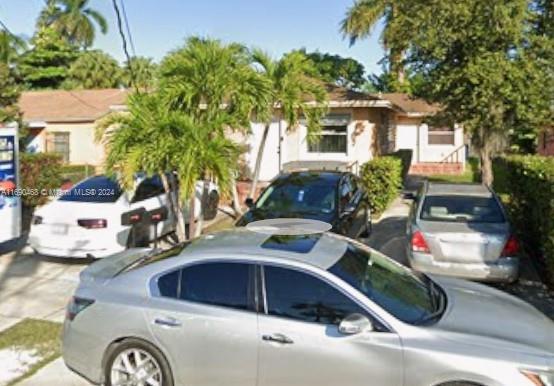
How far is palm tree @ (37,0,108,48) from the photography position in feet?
152

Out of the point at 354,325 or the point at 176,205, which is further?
the point at 176,205

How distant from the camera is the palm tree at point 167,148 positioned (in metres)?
7.06

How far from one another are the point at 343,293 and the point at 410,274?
109 centimetres

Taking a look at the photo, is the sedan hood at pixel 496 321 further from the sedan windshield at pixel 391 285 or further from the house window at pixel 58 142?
the house window at pixel 58 142

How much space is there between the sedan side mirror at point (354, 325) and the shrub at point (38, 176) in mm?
10682

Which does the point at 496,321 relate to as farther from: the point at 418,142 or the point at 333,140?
the point at 418,142

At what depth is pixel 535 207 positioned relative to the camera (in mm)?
7188

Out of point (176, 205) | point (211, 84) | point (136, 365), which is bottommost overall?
point (136, 365)

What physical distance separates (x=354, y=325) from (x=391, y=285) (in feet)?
2.57

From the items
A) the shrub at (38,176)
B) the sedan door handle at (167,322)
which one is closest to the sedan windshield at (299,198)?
the sedan door handle at (167,322)

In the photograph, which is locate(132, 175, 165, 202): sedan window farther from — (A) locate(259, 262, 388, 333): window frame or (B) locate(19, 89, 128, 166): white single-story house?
(B) locate(19, 89, 128, 166): white single-story house

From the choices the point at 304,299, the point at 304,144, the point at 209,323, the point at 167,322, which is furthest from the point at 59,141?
the point at 304,299

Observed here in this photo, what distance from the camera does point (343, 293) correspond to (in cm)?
357

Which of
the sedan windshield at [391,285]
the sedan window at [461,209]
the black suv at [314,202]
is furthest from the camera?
the black suv at [314,202]
